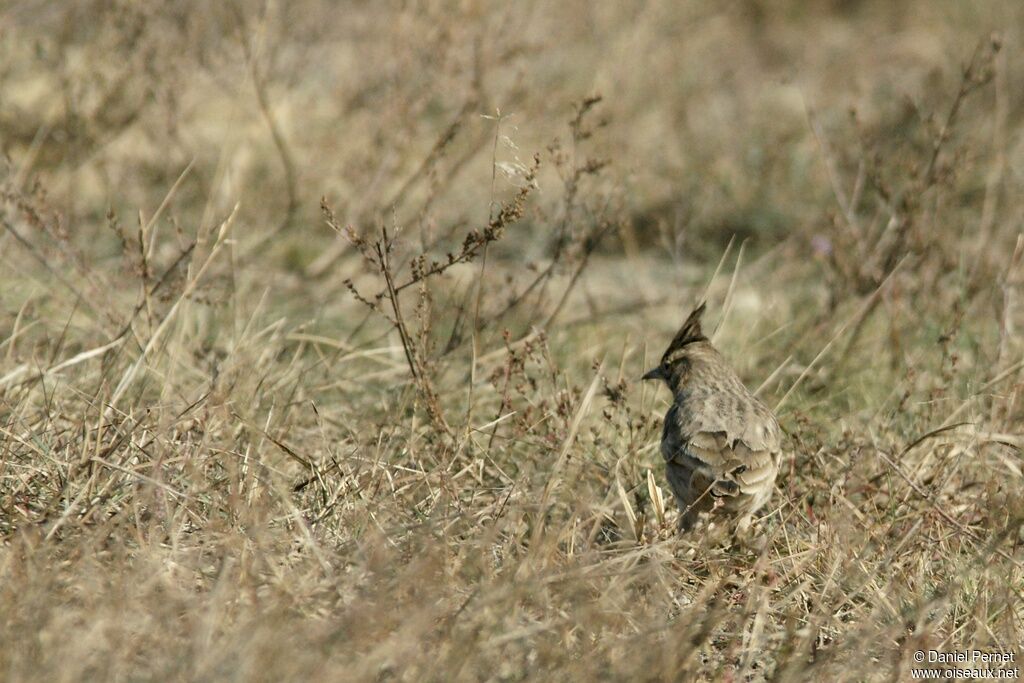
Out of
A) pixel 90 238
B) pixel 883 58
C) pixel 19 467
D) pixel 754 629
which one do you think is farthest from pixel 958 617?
pixel 883 58

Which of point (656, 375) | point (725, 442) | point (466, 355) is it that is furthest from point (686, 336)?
point (466, 355)

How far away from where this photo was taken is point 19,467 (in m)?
4.14

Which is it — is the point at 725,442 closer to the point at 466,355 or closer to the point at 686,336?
the point at 686,336

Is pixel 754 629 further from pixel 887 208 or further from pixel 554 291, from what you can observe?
pixel 554 291

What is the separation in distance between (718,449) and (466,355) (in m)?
1.59

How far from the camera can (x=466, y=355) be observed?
562 centimetres

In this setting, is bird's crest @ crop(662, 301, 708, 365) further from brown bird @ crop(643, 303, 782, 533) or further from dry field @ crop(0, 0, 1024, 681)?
dry field @ crop(0, 0, 1024, 681)

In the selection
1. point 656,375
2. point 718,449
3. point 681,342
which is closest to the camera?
point 718,449

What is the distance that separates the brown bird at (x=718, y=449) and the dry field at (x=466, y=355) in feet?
0.44

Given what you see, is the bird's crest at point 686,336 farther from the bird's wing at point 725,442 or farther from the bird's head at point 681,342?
the bird's wing at point 725,442

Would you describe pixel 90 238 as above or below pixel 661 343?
above

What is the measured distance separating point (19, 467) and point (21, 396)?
555mm

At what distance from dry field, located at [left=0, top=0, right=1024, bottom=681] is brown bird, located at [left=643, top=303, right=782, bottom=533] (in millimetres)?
135

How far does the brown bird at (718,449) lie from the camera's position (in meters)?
4.25
